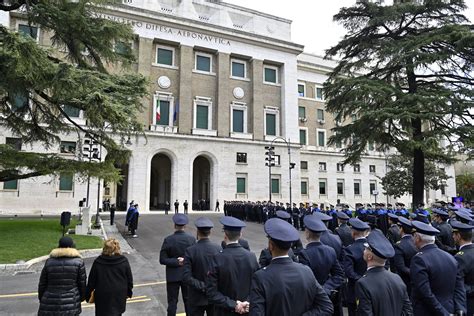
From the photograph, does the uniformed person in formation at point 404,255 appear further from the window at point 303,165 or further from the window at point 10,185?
the window at point 303,165

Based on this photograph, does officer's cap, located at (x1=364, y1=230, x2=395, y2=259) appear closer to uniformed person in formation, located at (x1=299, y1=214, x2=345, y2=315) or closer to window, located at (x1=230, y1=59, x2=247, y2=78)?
uniformed person in formation, located at (x1=299, y1=214, x2=345, y2=315)

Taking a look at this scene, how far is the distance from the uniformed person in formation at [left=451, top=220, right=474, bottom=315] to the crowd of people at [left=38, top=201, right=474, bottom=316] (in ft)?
0.04

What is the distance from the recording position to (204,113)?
38.2 metres

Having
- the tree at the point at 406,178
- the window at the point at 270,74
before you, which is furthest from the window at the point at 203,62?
the tree at the point at 406,178

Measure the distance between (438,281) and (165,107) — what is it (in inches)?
1366

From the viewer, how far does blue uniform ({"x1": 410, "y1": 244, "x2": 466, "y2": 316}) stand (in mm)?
3729

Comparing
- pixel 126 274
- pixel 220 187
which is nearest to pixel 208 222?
pixel 126 274

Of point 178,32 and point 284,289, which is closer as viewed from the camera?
point 284,289

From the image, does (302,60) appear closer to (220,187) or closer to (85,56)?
(220,187)

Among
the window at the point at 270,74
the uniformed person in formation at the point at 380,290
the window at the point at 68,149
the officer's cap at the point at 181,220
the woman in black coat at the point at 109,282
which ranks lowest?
the woman in black coat at the point at 109,282

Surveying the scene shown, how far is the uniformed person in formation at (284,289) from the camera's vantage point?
2592 millimetres

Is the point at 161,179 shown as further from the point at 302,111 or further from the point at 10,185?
the point at 302,111

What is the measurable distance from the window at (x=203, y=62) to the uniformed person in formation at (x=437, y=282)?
122ft

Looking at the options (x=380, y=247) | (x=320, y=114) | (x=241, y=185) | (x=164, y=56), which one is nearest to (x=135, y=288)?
(x=380, y=247)
